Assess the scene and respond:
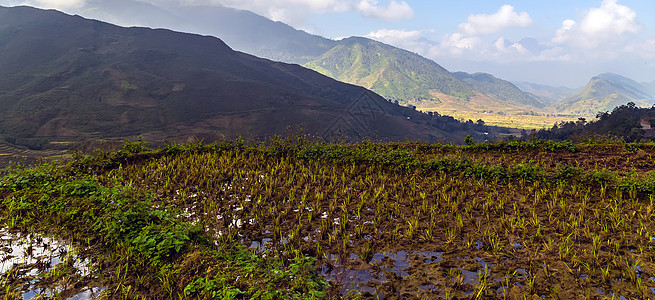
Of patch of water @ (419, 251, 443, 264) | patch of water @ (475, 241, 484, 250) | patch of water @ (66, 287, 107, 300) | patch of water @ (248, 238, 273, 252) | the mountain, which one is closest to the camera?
patch of water @ (66, 287, 107, 300)

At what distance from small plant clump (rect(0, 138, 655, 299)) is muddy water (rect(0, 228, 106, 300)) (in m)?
0.05

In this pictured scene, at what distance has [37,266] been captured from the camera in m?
4.78

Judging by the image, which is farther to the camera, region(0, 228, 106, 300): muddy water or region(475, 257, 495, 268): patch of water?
region(475, 257, 495, 268): patch of water

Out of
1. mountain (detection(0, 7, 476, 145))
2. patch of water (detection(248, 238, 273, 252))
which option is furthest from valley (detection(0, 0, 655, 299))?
mountain (detection(0, 7, 476, 145))

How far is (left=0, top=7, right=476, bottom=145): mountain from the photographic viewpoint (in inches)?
3354

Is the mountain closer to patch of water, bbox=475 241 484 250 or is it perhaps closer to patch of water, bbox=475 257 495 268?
patch of water, bbox=475 241 484 250

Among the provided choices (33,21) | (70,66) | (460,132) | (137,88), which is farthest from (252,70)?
(33,21)

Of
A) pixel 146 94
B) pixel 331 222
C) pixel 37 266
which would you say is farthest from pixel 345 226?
pixel 146 94

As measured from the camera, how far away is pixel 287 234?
5984mm

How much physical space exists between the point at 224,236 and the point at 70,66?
517 ft

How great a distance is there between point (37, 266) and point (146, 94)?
120336 millimetres

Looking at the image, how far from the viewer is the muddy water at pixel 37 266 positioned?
421 centimetres

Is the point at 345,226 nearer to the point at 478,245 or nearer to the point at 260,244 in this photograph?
the point at 260,244

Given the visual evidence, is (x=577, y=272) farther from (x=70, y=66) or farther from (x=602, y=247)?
(x=70, y=66)
